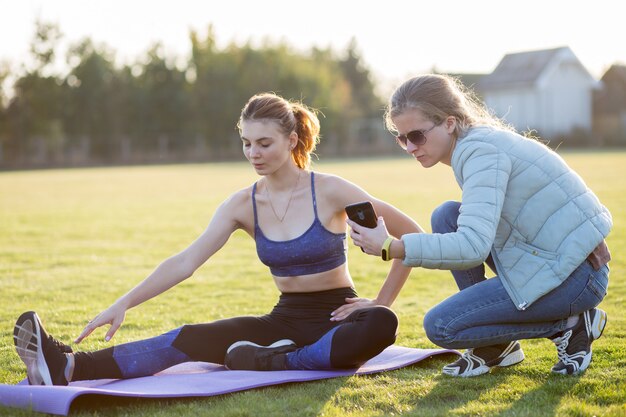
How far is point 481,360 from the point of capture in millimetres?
4367

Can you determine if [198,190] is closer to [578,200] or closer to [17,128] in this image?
[578,200]

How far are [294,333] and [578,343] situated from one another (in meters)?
1.44

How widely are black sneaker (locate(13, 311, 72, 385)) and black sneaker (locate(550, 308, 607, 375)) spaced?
2.43m

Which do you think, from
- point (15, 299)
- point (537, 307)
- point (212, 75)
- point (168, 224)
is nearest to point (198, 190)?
point (168, 224)

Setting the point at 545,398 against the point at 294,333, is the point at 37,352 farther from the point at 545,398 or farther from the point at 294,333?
the point at 545,398

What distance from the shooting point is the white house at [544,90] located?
A: 59.8 m

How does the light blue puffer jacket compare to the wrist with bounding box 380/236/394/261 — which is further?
the light blue puffer jacket

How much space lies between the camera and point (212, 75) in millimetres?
55125

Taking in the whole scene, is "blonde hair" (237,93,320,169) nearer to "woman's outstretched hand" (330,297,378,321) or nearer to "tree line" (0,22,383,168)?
"woman's outstretched hand" (330,297,378,321)

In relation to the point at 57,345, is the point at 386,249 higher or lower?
higher

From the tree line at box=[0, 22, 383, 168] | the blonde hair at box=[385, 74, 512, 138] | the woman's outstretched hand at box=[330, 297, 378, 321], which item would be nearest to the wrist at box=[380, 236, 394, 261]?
the blonde hair at box=[385, 74, 512, 138]

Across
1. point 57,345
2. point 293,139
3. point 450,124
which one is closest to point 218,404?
point 57,345

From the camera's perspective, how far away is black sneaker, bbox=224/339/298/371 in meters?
4.47

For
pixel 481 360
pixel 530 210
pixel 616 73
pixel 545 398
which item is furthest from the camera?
→ pixel 616 73
